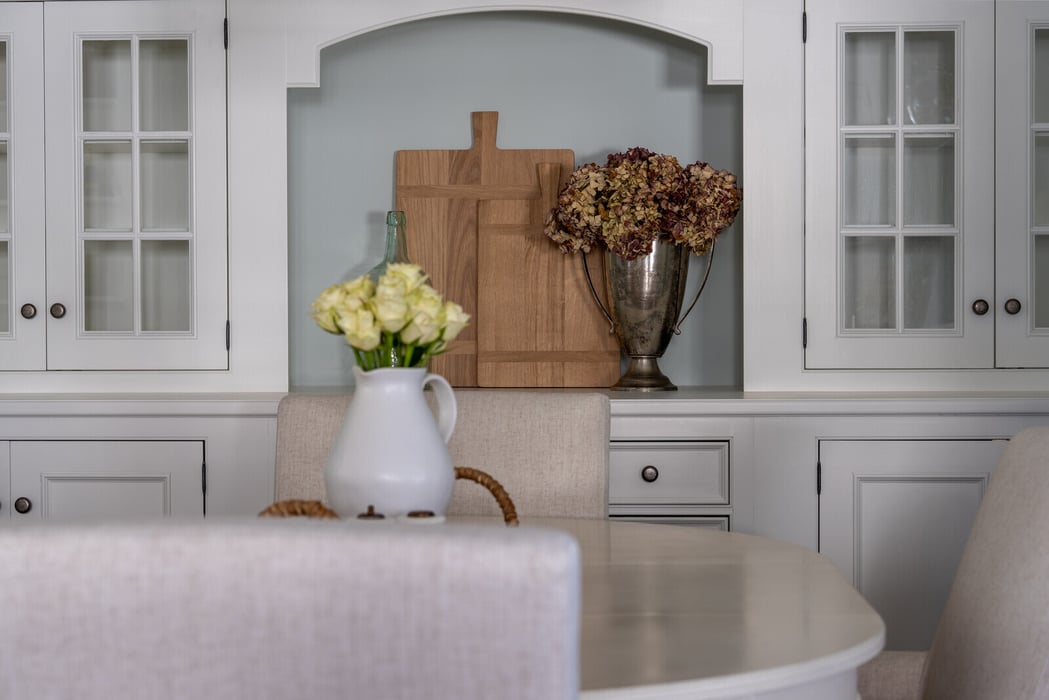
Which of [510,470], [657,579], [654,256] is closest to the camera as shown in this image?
[657,579]

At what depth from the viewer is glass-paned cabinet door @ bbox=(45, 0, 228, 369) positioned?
7.62 ft

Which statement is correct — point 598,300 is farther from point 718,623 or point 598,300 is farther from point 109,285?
point 718,623

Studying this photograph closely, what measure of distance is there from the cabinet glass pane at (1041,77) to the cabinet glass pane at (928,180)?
21 centimetres

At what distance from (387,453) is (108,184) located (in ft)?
5.29

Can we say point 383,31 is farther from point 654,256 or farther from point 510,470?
point 510,470

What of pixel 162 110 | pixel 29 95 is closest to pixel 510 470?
pixel 162 110

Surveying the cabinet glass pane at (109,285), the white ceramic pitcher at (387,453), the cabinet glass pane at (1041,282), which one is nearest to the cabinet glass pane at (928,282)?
the cabinet glass pane at (1041,282)

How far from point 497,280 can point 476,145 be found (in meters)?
0.35

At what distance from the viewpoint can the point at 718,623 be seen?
3.02 feet

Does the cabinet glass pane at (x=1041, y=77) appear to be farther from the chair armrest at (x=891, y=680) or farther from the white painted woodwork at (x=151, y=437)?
the white painted woodwork at (x=151, y=437)

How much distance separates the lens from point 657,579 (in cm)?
110

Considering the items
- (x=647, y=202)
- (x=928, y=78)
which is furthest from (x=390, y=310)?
(x=928, y=78)

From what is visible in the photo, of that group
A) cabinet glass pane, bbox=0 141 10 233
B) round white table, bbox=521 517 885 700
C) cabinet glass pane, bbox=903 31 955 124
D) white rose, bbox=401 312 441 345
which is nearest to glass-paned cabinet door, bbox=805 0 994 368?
cabinet glass pane, bbox=903 31 955 124

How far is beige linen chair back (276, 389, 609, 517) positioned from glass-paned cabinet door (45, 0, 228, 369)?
2.71ft
